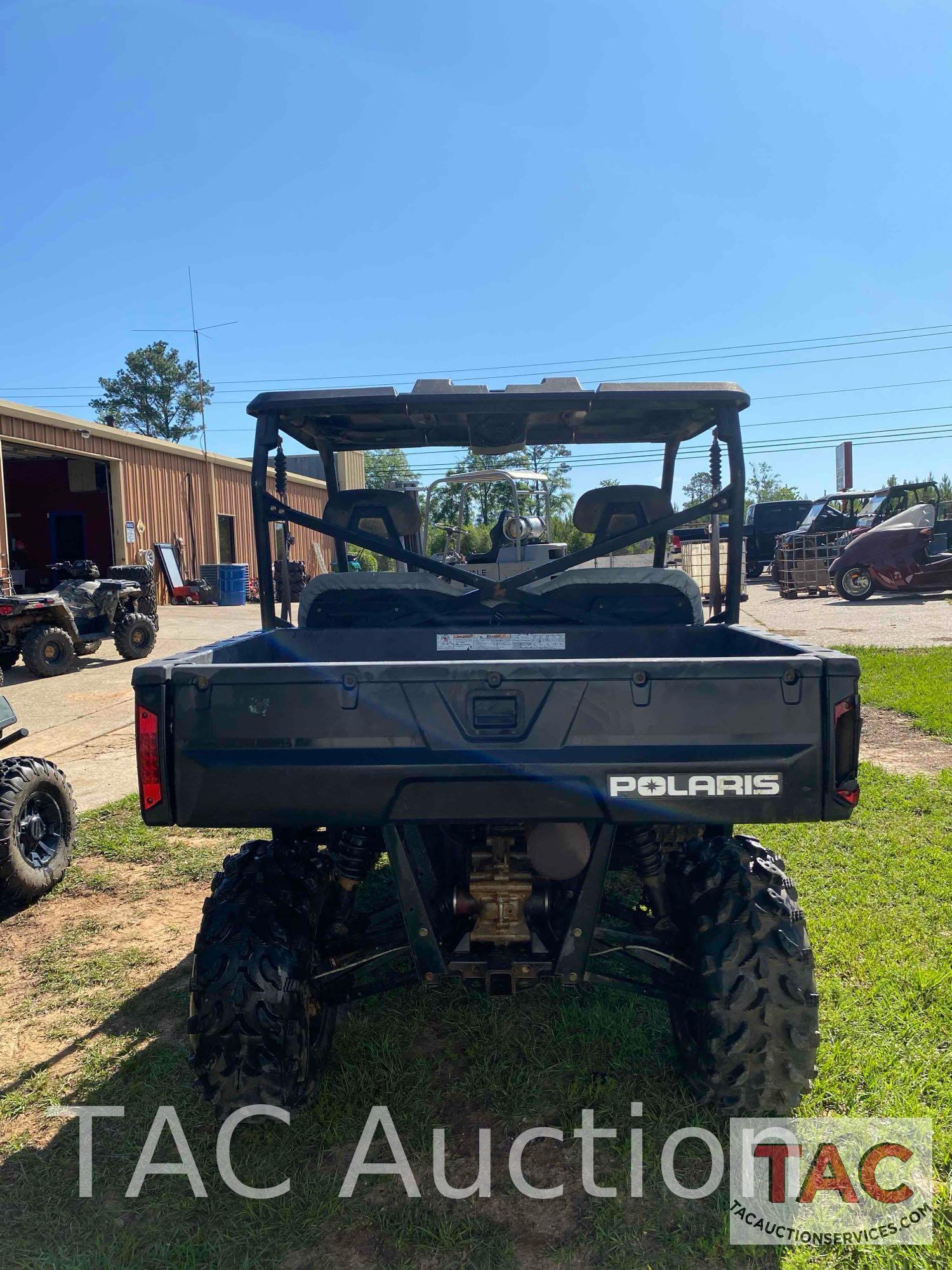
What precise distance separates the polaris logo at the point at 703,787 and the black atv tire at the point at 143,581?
12754mm

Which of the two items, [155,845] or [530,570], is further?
[155,845]

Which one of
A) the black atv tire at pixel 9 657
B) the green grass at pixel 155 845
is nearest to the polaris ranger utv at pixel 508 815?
the green grass at pixel 155 845

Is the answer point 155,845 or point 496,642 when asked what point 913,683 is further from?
point 155,845

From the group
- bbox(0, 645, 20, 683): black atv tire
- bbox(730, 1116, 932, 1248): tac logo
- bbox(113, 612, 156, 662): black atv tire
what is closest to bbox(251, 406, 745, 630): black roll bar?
bbox(730, 1116, 932, 1248): tac logo

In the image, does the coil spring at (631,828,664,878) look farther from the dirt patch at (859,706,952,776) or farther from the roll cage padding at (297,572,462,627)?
the dirt patch at (859,706,952,776)

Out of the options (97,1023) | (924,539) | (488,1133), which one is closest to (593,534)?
(488,1133)

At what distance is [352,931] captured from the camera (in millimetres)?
3113

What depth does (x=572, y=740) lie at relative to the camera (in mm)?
2412

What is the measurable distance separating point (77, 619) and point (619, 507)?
424 inches

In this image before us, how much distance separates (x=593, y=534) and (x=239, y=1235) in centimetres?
276

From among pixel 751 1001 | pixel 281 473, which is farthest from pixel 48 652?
pixel 751 1001

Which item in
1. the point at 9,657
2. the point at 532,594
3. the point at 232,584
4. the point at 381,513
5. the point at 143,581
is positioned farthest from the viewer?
the point at 232,584

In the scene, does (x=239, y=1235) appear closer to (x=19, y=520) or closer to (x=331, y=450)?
(x=331, y=450)

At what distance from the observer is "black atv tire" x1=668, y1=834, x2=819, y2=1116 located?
258 centimetres
